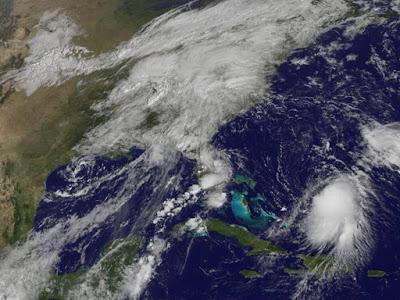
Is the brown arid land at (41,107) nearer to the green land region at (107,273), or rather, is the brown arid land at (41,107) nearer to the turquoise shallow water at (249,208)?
the green land region at (107,273)

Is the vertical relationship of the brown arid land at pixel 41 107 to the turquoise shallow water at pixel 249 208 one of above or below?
above

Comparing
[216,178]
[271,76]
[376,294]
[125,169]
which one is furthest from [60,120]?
[376,294]

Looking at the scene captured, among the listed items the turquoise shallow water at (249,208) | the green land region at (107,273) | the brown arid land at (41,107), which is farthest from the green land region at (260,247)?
the brown arid land at (41,107)

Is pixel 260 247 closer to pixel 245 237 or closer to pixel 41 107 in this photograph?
pixel 245 237

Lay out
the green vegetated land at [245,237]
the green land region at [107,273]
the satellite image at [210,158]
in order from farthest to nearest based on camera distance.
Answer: the green land region at [107,273] < the green vegetated land at [245,237] < the satellite image at [210,158]

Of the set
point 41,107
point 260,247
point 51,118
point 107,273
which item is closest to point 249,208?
point 260,247

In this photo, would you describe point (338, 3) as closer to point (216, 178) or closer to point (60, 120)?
point (216, 178)

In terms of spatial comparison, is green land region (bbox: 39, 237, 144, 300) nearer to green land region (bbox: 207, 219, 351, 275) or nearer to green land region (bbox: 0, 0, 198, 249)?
green land region (bbox: 0, 0, 198, 249)
